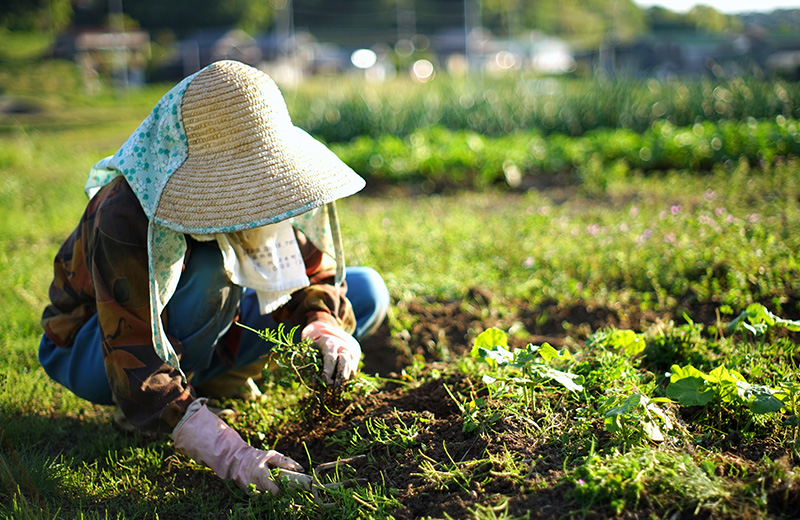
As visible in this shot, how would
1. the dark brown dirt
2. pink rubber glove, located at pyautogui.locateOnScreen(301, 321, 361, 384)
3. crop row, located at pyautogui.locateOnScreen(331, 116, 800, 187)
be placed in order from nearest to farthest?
the dark brown dirt → pink rubber glove, located at pyautogui.locateOnScreen(301, 321, 361, 384) → crop row, located at pyautogui.locateOnScreen(331, 116, 800, 187)

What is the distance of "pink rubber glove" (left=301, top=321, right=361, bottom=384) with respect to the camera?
190 cm

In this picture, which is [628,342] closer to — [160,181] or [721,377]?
[721,377]

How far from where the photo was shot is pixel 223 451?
1.74 meters

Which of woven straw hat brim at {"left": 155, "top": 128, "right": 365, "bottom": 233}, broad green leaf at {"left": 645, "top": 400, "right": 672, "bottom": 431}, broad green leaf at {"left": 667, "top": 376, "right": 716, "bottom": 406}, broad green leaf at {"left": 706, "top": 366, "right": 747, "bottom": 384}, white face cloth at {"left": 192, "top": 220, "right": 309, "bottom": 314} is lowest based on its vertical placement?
broad green leaf at {"left": 645, "top": 400, "right": 672, "bottom": 431}

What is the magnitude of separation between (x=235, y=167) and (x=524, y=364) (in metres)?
0.93

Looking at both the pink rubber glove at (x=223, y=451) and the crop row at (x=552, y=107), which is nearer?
the pink rubber glove at (x=223, y=451)

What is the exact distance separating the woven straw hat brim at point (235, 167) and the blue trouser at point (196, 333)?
0.36 metres

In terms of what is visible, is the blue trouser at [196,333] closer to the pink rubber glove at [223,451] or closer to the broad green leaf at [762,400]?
the pink rubber glove at [223,451]

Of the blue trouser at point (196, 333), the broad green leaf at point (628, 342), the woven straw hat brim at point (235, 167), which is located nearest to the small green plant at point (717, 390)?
the broad green leaf at point (628, 342)

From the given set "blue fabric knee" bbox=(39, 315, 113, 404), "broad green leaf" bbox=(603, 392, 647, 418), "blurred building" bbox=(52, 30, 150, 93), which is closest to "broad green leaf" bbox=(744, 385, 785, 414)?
"broad green leaf" bbox=(603, 392, 647, 418)

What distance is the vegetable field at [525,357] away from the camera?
1.63 m

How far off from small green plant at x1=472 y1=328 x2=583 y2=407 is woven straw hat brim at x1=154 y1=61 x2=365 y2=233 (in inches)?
24.3

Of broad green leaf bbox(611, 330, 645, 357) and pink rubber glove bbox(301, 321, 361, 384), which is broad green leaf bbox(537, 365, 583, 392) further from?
pink rubber glove bbox(301, 321, 361, 384)

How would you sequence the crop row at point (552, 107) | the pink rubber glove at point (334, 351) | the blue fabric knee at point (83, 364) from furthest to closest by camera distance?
the crop row at point (552, 107), the blue fabric knee at point (83, 364), the pink rubber glove at point (334, 351)
